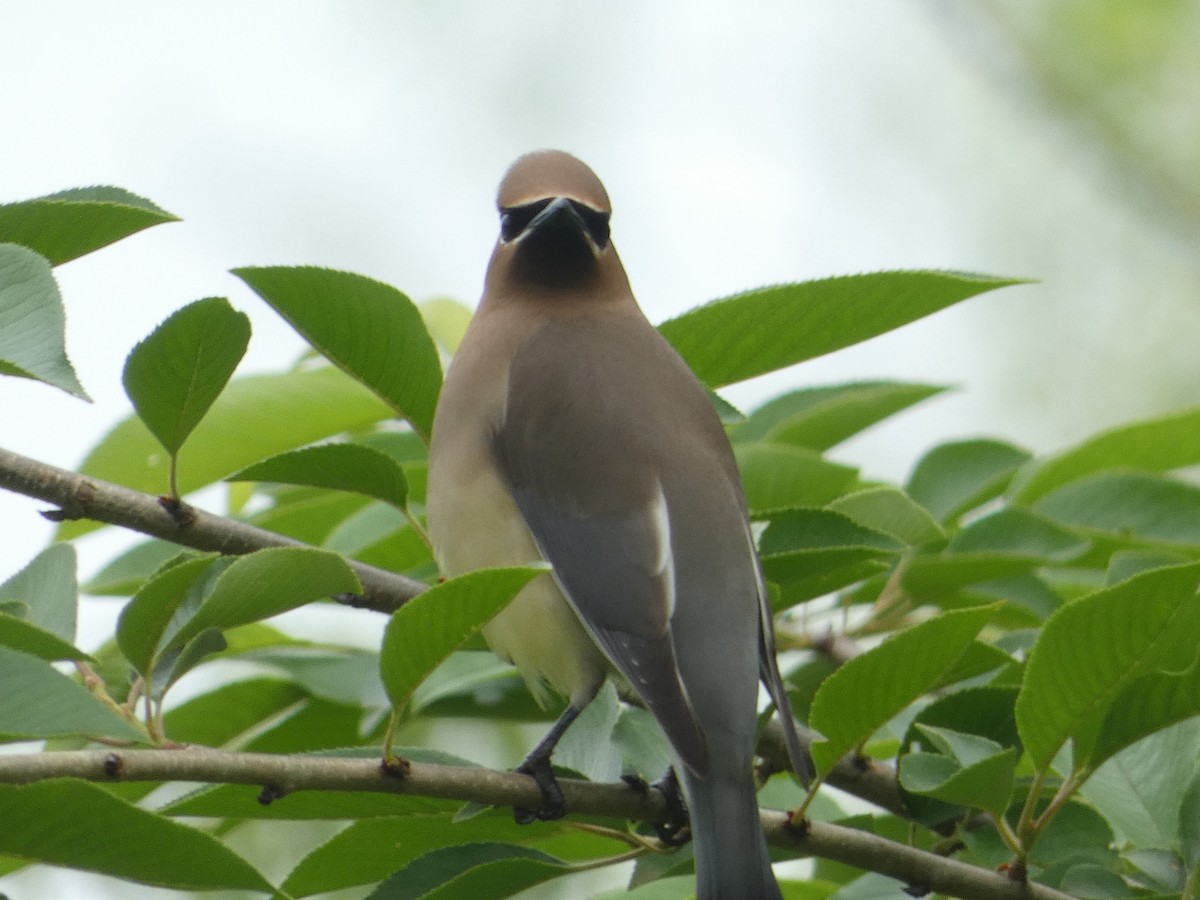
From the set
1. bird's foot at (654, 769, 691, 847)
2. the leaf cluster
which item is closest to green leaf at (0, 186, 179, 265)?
the leaf cluster

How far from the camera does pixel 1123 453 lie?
3584 millimetres

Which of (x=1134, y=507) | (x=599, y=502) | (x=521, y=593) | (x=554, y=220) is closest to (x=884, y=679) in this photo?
(x=599, y=502)

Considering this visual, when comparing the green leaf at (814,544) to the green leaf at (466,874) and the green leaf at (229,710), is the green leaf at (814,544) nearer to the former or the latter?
the green leaf at (466,874)

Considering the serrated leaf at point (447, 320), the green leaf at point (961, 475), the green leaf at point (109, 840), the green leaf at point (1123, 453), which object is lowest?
the green leaf at point (109, 840)

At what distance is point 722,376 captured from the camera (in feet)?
10.3

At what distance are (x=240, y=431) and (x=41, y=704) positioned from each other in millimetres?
1476

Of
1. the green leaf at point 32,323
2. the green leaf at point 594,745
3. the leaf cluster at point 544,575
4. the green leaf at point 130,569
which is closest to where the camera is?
the green leaf at point 32,323

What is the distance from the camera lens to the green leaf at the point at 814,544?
2.74 metres

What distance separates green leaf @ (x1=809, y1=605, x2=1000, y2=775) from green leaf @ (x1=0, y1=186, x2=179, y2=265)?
3.67 ft

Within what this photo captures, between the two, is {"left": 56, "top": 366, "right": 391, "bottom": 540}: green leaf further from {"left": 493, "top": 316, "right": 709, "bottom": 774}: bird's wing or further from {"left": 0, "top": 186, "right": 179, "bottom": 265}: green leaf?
{"left": 0, "top": 186, "right": 179, "bottom": 265}: green leaf

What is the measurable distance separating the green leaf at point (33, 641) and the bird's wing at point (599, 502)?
0.90 metres

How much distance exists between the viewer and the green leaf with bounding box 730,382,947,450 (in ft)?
11.0

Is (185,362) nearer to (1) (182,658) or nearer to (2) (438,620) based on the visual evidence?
(1) (182,658)

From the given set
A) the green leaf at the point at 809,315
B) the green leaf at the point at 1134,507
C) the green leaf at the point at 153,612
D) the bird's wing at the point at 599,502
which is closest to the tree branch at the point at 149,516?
the green leaf at the point at 153,612
